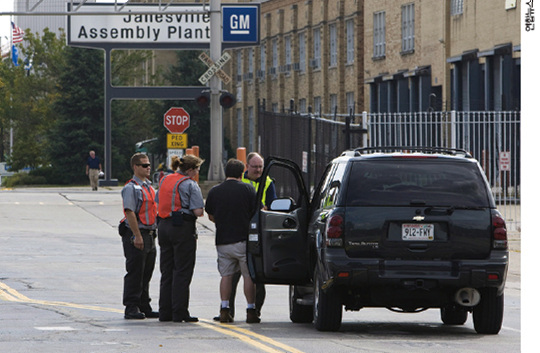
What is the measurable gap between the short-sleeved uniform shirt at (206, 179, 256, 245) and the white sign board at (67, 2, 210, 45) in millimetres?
38199

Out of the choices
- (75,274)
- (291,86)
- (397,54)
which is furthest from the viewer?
(291,86)

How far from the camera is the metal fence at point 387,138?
80.9 feet

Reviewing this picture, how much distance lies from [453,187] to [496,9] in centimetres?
2765

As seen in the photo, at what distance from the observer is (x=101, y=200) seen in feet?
122

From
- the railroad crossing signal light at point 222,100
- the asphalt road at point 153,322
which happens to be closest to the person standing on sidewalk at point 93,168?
the railroad crossing signal light at point 222,100

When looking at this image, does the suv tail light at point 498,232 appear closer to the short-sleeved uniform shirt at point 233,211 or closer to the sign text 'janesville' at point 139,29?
the short-sleeved uniform shirt at point 233,211

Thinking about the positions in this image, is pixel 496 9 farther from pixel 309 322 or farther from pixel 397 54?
pixel 309 322

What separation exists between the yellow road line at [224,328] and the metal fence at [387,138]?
1142cm

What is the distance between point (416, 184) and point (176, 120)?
2415 cm

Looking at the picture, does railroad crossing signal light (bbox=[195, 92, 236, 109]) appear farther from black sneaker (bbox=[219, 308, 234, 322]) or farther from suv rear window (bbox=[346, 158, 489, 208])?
suv rear window (bbox=[346, 158, 489, 208])

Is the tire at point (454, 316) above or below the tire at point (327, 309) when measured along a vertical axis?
below

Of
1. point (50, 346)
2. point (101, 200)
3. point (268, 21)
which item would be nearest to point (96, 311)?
point (50, 346)

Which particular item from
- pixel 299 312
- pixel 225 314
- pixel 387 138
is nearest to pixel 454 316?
pixel 299 312

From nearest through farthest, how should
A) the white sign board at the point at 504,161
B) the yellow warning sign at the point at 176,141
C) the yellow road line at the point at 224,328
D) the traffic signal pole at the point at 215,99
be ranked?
1. the yellow road line at the point at 224,328
2. the white sign board at the point at 504,161
3. the traffic signal pole at the point at 215,99
4. the yellow warning sign at the point at 176,141
